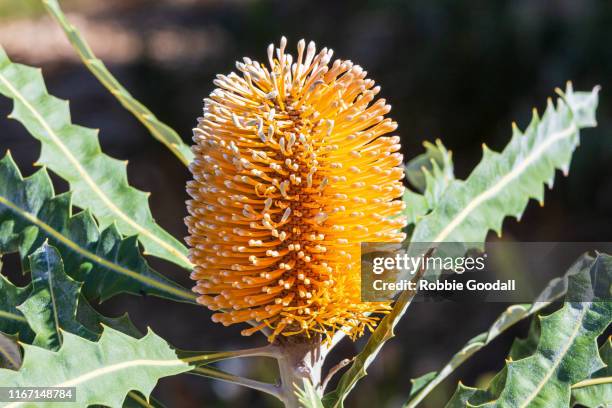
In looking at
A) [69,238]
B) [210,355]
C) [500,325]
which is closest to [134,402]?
[210,355]

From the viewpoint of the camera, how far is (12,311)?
1342mm

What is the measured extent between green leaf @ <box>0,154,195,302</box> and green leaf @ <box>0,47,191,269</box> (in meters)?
0.06

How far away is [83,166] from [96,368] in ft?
1.79

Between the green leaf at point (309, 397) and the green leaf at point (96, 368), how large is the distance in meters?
0.22

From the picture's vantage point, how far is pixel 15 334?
1324mm

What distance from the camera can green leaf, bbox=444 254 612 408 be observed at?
4.09ft

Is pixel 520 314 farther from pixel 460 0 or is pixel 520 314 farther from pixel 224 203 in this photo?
pixel 460 0

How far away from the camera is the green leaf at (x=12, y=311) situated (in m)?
1.33

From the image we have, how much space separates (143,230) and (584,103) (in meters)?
1.04

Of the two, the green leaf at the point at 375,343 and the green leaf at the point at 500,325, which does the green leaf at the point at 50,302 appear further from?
the green leaf at the point at 500,325

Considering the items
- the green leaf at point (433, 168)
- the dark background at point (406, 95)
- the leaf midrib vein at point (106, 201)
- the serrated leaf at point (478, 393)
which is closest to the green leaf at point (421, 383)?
the serrated leaf at point (478, 393)

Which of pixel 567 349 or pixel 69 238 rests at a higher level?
pixel 69 238

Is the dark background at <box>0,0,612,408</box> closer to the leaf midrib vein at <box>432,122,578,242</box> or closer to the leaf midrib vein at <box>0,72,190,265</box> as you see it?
the leaf midrib vein at <box>432,122,578,242</box>

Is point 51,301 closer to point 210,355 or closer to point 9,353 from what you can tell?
point 9,353
